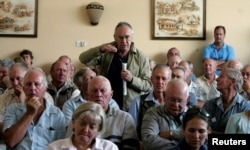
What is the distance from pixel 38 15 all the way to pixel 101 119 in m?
4.12

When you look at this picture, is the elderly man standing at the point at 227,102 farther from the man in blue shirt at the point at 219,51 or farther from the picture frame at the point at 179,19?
the picture frame at the point at 179,19

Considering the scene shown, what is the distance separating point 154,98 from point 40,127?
35.3 inches

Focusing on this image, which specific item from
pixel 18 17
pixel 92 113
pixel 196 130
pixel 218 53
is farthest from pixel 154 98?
pixel 18 17

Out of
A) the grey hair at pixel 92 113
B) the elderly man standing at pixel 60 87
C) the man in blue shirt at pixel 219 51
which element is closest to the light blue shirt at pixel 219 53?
the man in blue shirt at pixel 219 51

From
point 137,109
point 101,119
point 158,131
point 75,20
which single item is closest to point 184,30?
point 75,20

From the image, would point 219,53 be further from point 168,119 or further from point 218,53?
point 168,119

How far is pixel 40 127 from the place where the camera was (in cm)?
252

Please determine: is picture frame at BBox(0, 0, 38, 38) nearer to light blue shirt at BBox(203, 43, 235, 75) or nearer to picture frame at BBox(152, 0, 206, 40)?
picture frame at BBox(152, 0, 206, 40)

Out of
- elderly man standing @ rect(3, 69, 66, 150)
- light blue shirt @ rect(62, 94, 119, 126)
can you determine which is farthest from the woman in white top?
light blue shirt @ rect(62, 94, 119, 126)

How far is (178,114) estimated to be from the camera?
8.45 feet

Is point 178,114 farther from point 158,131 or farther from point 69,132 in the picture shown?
point 69,132

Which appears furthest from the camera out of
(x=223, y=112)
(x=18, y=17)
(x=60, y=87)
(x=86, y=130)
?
(x=18, y=17)

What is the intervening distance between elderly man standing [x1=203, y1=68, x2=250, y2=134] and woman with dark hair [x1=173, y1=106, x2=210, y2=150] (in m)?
0.65

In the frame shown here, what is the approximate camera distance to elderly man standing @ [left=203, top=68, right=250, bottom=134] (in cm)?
283
